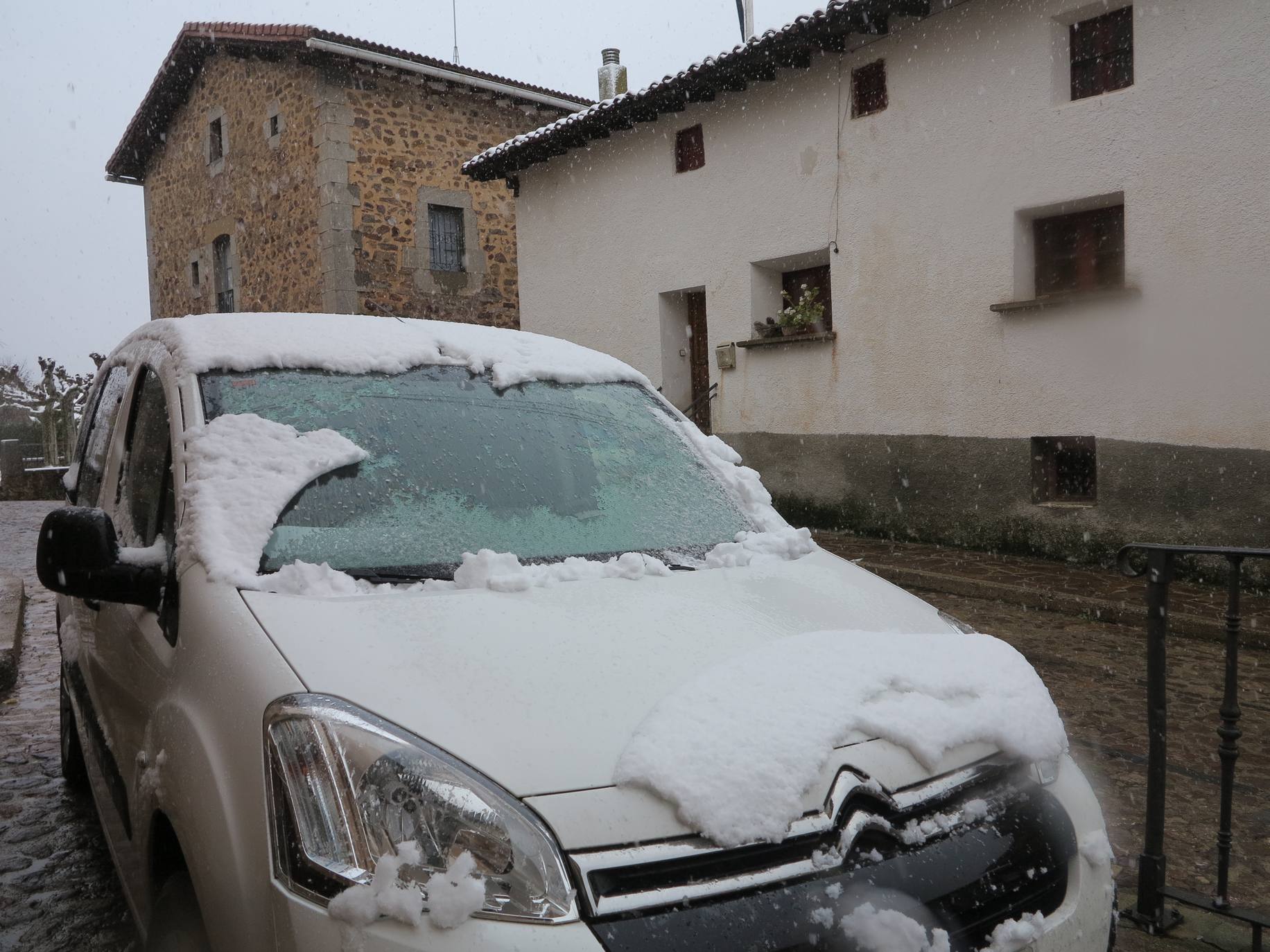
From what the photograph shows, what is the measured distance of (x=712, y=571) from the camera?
7.57ft

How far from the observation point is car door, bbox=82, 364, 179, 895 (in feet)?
6.63

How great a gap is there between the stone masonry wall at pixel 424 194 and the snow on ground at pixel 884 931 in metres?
15.6

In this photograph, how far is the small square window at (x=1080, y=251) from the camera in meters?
8.60

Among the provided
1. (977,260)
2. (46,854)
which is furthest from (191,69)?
(46,854)

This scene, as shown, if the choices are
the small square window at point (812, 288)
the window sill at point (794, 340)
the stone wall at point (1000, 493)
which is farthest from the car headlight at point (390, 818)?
the small square window at point (812, 288)

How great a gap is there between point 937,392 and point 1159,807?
733cm

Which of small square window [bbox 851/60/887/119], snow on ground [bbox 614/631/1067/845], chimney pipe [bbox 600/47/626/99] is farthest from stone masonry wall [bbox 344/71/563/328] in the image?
snow on ground [bbox 614/631/1067/845]

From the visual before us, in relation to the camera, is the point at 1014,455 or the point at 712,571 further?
the point at 1014,455

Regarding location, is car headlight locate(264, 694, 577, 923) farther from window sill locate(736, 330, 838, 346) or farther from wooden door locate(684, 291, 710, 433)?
wooden door locate(684, 291, 710, 433)

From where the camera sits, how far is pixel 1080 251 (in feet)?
29.1

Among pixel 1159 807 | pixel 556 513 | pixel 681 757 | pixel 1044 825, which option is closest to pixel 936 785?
pixel 1044 825

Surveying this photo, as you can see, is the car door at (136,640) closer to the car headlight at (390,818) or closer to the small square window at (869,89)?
the car headlight at (390,818)

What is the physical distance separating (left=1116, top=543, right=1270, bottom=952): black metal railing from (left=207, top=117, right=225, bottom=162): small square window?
19929 mm

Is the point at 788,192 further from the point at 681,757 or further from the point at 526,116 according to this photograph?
the point at 681,757
